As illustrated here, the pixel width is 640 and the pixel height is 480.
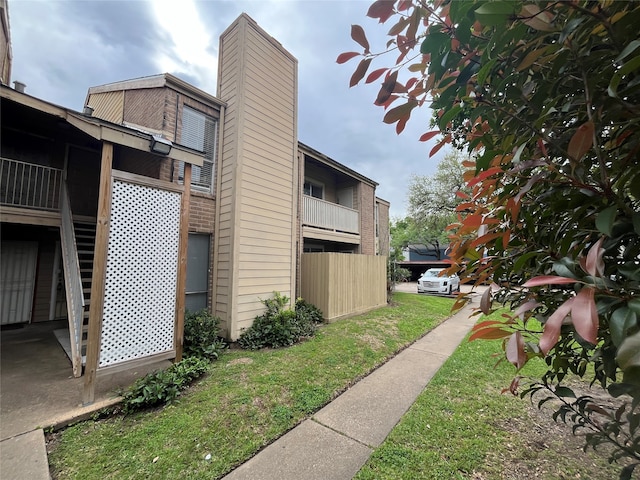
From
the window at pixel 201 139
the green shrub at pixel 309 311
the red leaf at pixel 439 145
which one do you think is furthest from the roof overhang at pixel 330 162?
the red leaf at pixel 439 145

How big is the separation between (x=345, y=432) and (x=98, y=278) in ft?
12.5

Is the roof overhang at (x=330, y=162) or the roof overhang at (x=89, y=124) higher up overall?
the roof overhang at (x=330, y=162)

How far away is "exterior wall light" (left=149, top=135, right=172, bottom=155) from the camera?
14.5 feet

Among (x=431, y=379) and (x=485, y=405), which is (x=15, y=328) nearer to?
(x=431, y=379)

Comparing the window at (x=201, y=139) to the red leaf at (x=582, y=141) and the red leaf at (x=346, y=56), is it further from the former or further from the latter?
the red leaf at (x=582, y=141)

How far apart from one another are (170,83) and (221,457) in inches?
286

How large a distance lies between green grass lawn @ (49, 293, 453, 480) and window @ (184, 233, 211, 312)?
1.76 metres

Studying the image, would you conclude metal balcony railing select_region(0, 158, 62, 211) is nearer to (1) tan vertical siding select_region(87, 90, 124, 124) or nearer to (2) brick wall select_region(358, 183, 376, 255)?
(1) tan vertical siding select_region(87, 90, 124, 124)

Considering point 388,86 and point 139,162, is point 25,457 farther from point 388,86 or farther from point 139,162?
point 139,162

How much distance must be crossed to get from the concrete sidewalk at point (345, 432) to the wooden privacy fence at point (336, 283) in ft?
12.0

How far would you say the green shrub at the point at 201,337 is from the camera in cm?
525

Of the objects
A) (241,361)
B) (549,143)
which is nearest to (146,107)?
(241,361)

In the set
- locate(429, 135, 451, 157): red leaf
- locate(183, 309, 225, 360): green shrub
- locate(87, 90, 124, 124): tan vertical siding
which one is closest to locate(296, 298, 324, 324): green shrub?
locate(183, 309, 225, 360): green shrub

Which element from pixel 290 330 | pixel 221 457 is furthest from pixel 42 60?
pixel 221 457
